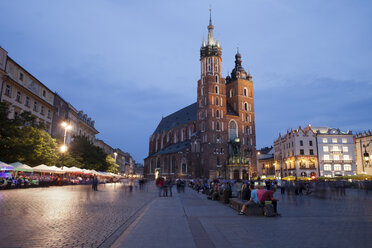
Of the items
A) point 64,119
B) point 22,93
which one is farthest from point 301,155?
point 22,93

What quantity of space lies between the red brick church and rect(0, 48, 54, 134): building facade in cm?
4066

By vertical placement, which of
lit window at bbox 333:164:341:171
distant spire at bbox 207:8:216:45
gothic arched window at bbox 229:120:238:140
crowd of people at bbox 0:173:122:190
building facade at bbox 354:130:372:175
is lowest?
crowd of people at bbox 0:173:122:190

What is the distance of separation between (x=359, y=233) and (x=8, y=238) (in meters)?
9.55

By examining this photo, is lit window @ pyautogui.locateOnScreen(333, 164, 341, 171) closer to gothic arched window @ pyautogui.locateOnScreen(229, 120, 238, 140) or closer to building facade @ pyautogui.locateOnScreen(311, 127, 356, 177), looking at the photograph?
building facade @ pyautogui.locateOnScreen(311, 127, 356, 177)

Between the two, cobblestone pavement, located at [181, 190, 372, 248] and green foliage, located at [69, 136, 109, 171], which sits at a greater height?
green foliage, located at [69, 136, 109, 171]

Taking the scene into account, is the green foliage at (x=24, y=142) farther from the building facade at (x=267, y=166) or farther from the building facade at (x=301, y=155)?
the building facade at (x=267, y=166)

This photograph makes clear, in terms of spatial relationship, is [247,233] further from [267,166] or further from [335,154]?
[267,166]

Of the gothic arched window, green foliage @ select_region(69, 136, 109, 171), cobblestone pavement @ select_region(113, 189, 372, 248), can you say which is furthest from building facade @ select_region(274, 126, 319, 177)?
cobblestone pavement @ select_region(113, 189, 372, 248)

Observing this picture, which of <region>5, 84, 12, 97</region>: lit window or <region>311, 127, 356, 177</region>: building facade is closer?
<region>5, 84, 12, 97</region>: lit window

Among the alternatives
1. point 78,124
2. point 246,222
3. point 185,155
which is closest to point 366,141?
point 185,155

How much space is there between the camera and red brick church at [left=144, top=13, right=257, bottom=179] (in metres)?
74.9

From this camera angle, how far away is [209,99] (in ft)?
258

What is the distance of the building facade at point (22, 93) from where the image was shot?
33688 mm

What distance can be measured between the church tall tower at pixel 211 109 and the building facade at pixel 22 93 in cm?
4088
